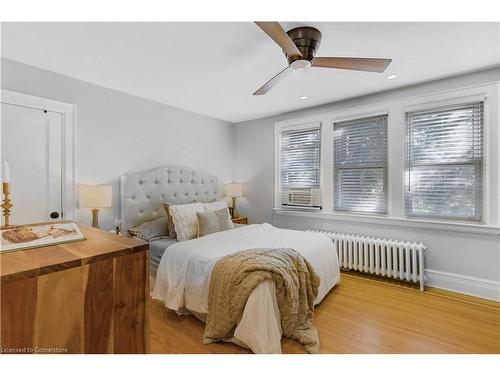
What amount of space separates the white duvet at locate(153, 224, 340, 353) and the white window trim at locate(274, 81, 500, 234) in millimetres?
1009

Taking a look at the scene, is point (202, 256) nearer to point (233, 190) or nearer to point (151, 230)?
point (151, 230)

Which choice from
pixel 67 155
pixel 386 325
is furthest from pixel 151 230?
pixel 386 325

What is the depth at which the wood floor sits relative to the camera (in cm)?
190

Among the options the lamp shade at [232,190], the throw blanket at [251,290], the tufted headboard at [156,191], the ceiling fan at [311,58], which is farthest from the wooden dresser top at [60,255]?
the lamp shade at [232,190]

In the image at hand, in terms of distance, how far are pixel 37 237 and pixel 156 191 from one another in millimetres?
2453

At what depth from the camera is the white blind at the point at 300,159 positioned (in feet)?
12.8

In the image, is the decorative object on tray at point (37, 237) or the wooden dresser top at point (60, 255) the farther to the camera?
the decorative object on tray at point (37, 237)

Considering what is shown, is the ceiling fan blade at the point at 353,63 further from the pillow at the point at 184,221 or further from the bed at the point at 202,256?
the pillow at the point at 184,221

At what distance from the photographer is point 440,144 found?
113 inches

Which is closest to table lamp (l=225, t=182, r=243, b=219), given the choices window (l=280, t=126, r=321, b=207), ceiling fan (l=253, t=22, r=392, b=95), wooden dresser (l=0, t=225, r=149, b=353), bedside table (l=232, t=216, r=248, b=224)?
bedside table (l=232, t=216, r=248, b=224)

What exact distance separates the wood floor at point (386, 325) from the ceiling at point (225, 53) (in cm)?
237

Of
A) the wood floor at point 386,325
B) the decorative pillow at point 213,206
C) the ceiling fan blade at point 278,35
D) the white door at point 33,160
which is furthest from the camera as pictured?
the decorative pillow at point 213,206

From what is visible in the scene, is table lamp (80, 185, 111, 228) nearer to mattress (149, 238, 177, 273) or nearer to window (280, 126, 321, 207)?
mattress (149, 238, 177, 273)

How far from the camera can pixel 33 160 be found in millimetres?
2488
